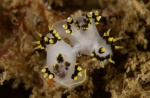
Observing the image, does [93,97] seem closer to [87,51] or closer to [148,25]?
[87,51]

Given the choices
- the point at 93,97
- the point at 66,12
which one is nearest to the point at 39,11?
the point at 66,12

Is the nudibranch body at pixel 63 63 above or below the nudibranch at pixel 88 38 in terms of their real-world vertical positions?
below

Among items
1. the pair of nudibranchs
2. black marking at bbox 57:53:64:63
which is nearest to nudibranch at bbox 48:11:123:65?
the pair of nudibranchs

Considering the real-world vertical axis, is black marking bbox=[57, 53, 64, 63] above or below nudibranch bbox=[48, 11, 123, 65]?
below

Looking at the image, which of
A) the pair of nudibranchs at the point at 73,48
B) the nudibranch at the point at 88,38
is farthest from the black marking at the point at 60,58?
the nudibranch at the point at 88,38

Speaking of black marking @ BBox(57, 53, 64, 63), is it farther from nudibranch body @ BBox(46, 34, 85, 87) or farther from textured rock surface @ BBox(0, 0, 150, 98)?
textured rock surface @ BBox(0, 0, 150, 98)

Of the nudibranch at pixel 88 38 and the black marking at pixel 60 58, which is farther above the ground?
the nudibranch at pixel 88 38

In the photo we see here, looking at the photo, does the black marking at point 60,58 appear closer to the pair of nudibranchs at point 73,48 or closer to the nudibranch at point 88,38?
the pair of nudibranchs at point 73,48

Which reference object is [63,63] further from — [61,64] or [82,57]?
[82,57]
